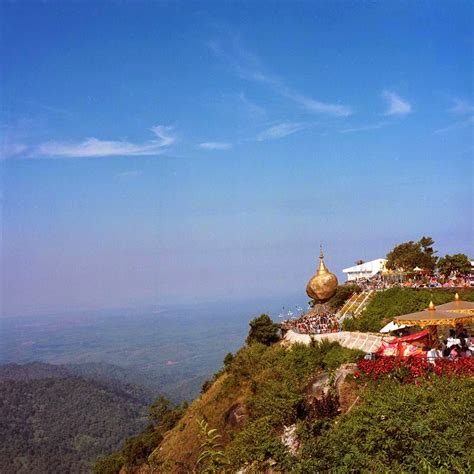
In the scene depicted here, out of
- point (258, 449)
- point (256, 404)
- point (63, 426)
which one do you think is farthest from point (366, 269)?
point (63, 426)

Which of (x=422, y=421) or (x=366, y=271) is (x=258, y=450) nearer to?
(x=422, y=421)

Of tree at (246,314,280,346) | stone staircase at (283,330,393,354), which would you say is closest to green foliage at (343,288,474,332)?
stone staircase at (283,330,393,354)

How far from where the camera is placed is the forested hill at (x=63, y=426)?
13862cm

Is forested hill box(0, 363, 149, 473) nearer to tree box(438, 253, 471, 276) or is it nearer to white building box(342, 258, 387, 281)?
white building box(342, 258, 387, 281)

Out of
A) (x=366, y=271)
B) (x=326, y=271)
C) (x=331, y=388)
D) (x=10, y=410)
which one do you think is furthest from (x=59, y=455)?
(x=331, y=388)

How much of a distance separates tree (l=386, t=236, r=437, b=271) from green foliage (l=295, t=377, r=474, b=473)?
28.6m

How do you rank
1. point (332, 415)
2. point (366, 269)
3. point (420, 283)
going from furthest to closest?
point (366, 269) < point (420, 283) < point (332, 415)

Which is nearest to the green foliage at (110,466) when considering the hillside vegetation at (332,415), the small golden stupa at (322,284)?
the hillside vegetation at (332,415)

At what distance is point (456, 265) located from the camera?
40781 millimetres

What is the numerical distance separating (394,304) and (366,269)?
20.8m

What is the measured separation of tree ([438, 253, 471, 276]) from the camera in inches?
1597

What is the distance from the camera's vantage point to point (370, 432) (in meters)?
14.6

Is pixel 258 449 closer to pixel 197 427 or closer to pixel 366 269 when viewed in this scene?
pixel 197 427

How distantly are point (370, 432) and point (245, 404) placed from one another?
12404mm
